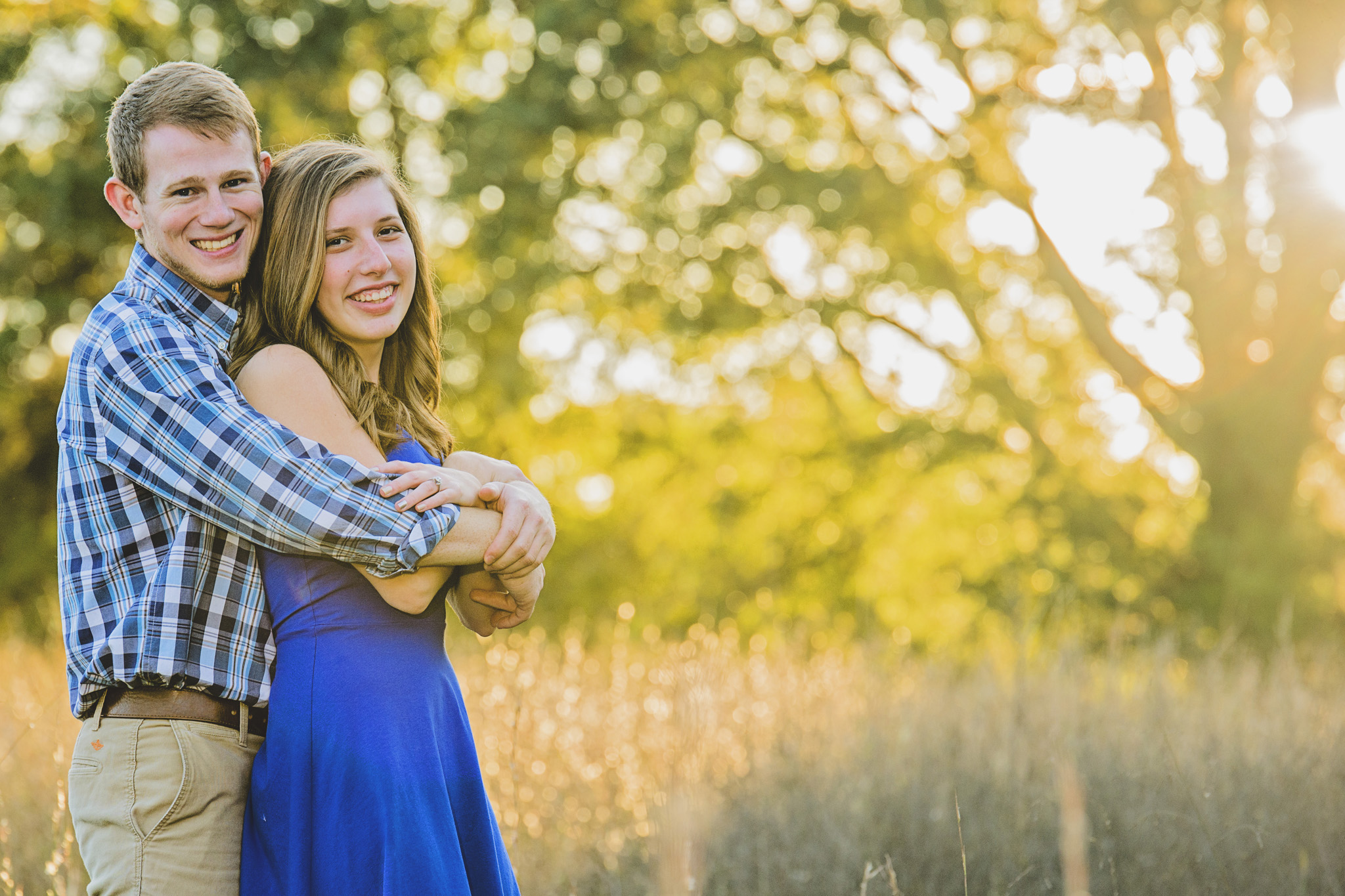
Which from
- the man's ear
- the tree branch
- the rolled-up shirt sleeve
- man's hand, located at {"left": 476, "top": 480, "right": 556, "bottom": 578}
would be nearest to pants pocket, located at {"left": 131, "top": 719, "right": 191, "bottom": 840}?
the rolled-up shirt sleeve

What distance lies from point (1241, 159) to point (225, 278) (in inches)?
412

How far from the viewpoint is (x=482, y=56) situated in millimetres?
12672

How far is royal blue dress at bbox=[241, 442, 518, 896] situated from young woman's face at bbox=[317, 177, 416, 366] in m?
0.48

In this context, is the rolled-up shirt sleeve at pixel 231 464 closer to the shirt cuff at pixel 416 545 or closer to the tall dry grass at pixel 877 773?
the shirt cuff at pixel 416 545

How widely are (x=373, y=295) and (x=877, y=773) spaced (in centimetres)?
282

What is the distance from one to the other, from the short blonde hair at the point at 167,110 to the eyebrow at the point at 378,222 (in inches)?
9.5

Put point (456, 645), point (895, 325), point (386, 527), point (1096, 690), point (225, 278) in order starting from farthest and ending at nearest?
1. point (895, 325)
2. point (456, 645)
3. point (1096, 690)
4. point (225, 278)
5. point (386, 527)

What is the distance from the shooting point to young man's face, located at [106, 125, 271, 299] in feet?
6.56

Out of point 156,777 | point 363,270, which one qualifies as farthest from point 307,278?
point 156,777

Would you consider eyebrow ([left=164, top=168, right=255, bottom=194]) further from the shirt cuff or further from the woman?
the shirt cuff

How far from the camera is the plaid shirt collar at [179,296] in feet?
6.57

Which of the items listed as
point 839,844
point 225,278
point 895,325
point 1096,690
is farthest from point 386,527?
point 895,325

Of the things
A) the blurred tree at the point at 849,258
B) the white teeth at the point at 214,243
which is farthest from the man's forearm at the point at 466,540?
the blurred tree at the point at 849,258

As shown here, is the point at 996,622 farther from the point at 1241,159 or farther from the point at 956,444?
the point at 1241,159
